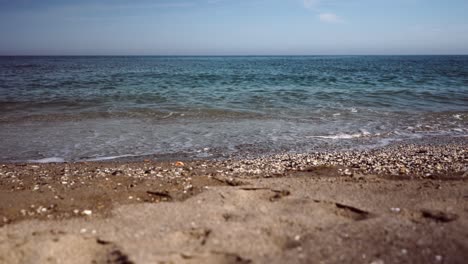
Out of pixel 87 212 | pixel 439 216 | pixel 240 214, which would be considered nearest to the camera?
pixel 439 216

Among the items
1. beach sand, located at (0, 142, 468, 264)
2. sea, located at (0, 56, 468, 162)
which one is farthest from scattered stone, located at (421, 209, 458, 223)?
sea, located at (0, 56, 468, 162)

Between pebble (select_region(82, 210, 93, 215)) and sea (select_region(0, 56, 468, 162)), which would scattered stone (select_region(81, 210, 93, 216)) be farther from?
sea (select_region(0, 56, 468, 162))

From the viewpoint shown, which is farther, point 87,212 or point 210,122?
point 210,122

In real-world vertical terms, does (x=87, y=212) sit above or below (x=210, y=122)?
above

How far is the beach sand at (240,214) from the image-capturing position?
346 centimetres

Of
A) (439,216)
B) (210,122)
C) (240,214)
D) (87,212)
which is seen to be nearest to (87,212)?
(87,212)

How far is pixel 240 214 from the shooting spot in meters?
4.32

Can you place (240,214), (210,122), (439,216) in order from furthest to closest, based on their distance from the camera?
(210,122) → (240,214) → (439,216)

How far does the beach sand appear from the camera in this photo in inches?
136

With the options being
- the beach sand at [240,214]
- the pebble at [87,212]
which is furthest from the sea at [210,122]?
the pebble at [87,212]

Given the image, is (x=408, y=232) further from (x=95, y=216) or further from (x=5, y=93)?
(x=5, y=93)

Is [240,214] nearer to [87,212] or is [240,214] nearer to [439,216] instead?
[87,212]

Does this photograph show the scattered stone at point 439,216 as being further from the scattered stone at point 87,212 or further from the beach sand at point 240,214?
the scattered stone at point 87,212

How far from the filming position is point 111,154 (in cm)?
859
